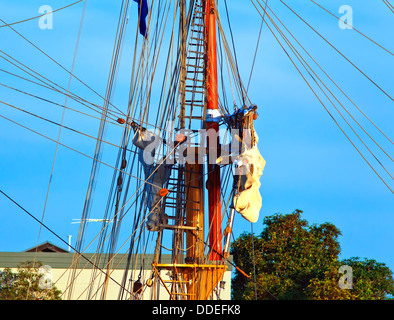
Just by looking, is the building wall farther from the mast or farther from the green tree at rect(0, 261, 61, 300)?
the mast

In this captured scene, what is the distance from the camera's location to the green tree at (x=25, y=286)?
18.9 metres

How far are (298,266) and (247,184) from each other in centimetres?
1302

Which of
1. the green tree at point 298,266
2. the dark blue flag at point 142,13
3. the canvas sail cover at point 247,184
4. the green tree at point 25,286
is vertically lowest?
the green tree at point 25,286

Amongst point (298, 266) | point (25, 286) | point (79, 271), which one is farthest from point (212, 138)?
point (298, 266)

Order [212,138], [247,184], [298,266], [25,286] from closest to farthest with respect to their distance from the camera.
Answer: [247,184]
[212,138]
[25,286]
[298,266]

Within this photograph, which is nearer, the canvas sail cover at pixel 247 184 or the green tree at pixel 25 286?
the canvas sail cover at pixel 247 184

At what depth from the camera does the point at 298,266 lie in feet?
84.5

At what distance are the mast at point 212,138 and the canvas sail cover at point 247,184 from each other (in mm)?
701

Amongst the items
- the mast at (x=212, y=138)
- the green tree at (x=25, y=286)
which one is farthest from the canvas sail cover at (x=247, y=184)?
the green tree at (x=25, y=286)

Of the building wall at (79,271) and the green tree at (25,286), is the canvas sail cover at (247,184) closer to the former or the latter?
the green tree at (25,286)

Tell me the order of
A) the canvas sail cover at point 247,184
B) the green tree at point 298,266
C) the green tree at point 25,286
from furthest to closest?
the green tree at point 298,266
the green tree at point 25,286
the canvas sail cover at point 247,184

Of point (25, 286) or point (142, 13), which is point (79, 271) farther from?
point (142, 13)

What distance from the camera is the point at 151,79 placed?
14.3 metres

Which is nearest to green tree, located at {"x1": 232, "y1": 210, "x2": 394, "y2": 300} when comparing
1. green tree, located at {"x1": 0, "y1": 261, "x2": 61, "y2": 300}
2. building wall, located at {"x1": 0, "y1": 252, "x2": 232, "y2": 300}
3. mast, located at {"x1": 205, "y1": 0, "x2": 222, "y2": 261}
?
building wall, located at {"x1": 0, "y1": 252, "x2": 232, "y2": 300}
